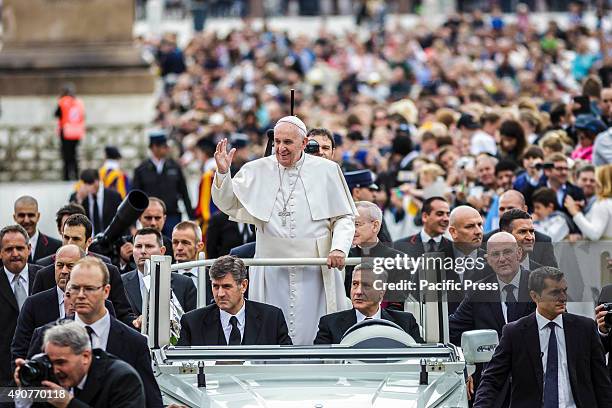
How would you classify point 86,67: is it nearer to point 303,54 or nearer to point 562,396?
point 303,54

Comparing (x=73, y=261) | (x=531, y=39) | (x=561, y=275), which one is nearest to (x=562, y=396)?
(x=561, y=275)

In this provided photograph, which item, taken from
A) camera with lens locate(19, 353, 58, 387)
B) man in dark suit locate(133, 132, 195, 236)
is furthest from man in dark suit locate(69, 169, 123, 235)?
camera with lens locate(19, 353, 58, 387)

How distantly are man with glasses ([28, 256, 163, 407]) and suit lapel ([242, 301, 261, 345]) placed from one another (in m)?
1.57

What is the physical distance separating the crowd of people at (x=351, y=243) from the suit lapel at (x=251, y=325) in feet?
0.04

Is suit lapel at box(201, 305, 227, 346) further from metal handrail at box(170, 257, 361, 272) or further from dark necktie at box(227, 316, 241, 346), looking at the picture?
metal handrail at box(170, 257, 361, 272)

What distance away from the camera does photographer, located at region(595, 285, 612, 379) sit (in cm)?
1235

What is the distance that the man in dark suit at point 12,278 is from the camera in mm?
14289

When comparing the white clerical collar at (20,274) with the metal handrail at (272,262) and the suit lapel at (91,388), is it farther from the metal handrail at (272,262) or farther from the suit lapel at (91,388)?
the suit lapel at (91,388)

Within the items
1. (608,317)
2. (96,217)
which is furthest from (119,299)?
(96,217)

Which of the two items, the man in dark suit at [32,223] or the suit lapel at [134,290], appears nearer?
the suit lapel at [134,290]

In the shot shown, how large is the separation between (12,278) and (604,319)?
471cm

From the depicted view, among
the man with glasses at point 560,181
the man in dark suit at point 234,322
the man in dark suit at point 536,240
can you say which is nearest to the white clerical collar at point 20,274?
the man in dark suit at point 234,322

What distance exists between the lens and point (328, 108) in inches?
1369

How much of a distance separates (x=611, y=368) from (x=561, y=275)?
113 cm
